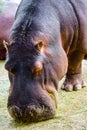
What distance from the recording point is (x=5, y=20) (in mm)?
4492

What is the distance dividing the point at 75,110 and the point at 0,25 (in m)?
2.12

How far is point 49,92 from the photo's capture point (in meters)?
2.32

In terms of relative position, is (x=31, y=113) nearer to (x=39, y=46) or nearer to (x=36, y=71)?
(x=36, y=71)

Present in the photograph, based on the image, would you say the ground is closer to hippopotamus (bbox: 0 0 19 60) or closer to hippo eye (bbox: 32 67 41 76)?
hippo eye (bbox: 32 67 41 76)

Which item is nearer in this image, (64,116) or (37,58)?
(37,58)

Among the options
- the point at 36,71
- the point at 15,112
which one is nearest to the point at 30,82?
the point at 36,71

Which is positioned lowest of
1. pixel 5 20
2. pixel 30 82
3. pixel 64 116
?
pixel 64 116

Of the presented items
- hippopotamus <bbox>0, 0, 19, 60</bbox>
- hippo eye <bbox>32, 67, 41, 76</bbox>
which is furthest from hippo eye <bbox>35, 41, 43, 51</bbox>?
hippopotamus <bbox>0, 0, 19, 60</bbox>

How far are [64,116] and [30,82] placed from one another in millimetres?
336

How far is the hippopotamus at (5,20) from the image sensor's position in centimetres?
441

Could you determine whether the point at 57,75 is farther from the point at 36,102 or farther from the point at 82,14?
the point at 82,14

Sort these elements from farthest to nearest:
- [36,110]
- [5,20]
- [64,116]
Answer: [5,20] → [64,116] → [36,110]

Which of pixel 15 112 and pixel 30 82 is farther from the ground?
pixel 30 82

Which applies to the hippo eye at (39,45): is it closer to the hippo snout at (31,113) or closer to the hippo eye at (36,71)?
the hippo eye at (36,71)
